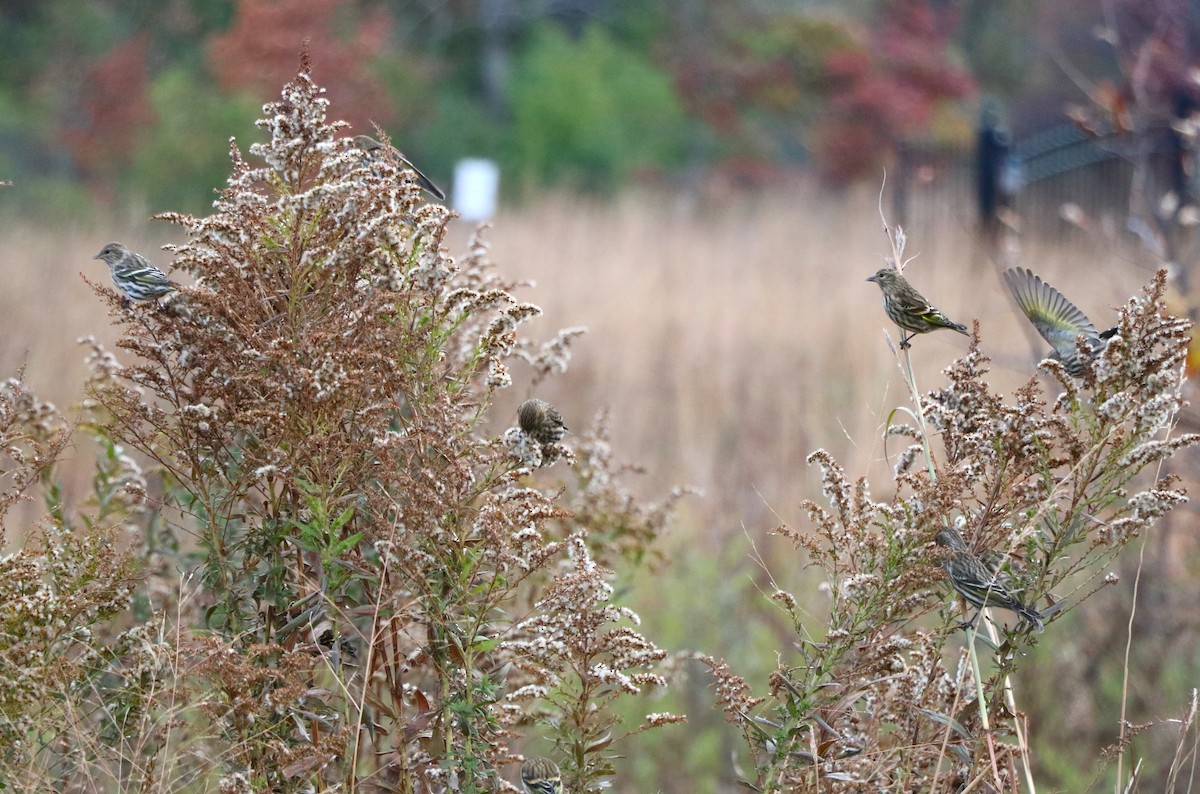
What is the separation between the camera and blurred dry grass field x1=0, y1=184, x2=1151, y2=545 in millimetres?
7484

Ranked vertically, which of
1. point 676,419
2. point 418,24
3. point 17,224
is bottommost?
point 676,419

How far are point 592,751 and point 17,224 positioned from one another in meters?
11.7

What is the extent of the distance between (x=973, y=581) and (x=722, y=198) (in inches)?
690

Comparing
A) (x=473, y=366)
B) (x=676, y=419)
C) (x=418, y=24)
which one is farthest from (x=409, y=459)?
(x=418, y=24)

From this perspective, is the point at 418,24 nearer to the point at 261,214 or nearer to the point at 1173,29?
the point at 1173,29

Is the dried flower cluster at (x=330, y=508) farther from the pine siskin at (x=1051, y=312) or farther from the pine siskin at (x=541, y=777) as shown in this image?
the pine siskin at (x=1051, y=312)

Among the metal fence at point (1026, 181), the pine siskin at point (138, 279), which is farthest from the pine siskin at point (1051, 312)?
the metal fence at point (1026, 181)

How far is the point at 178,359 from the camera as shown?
2.29m

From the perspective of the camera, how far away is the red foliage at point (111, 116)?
63.2ft

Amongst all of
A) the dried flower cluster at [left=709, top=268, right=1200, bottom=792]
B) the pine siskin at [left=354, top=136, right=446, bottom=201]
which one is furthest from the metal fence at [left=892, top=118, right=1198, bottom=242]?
the dried flower cluster at [left=709, top=268, right=1200, bottom=792]

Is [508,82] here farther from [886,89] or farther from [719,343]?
[719,343]

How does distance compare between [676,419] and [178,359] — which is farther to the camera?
[676,419]

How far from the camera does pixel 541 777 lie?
2373 mm

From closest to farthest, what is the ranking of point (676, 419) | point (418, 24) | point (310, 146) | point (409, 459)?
point (409, 459) → point (310, 146) → point (676, 419) → point (418, 24)
